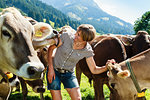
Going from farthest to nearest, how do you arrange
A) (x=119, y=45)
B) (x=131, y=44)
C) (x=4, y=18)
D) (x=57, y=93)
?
1. (x=131, y=44)
2. (x=119, y=45)
3. (x=57, y=93)
4. (x=4, y=18)

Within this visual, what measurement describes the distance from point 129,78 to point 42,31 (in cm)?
179

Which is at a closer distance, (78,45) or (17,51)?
(17,51)

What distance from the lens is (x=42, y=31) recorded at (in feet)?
9.68

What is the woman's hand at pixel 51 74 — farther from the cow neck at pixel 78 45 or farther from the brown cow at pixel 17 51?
the brown cow at pixel 17 51

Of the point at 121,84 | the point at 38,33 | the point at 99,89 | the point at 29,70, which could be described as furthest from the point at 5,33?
the point at 99,89

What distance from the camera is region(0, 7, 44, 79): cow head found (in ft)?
6.60

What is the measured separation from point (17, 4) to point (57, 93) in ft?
444

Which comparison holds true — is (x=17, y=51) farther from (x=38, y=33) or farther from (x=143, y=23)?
(x=143, y=23)

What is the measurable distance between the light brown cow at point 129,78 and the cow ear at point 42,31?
1.27 meters

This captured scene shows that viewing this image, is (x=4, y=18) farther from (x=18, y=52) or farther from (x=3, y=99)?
(x=3, y=99)

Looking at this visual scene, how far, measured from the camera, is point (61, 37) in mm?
3059

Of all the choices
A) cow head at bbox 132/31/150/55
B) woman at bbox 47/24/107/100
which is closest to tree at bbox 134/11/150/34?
cow head at bbox 132/31/150/55

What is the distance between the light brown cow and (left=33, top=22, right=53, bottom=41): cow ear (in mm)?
1266

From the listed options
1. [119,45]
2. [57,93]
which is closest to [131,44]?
[119,45]
